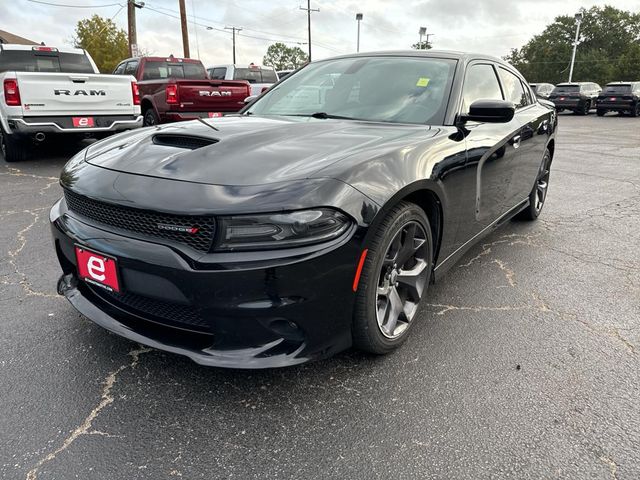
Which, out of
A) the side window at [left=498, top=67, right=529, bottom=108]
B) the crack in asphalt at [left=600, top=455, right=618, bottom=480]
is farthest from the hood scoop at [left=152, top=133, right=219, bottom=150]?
the side window at [left=498, top=67, right=529, bottom=108]

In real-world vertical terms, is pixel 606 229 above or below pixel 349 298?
below

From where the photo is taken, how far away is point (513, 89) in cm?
412

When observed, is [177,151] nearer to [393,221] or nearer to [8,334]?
[393,221]

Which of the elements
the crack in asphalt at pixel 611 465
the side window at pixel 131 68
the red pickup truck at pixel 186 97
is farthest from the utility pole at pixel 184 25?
the crack in asphalt at pixel 611 465

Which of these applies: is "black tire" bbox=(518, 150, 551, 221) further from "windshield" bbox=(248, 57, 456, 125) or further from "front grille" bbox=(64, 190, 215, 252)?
"front grille" bbox=(64, 190, 215, 252)

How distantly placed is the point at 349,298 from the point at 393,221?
1.45 ft

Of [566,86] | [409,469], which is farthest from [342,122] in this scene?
[566,86]

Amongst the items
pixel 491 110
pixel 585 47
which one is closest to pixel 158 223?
pixel 491 110

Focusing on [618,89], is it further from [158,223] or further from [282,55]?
[282,55]

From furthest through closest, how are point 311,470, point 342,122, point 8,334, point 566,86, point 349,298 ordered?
1. point 566,86
2. point 342,122
3. point 8,334
4. point 349,298
5. point 311,470

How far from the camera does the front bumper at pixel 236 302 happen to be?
71.3 inches

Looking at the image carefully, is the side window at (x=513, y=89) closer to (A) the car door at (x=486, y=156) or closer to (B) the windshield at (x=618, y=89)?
(A) the car door at (x=486, y=156)

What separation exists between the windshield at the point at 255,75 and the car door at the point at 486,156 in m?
11.9

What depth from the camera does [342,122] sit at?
2869mm
